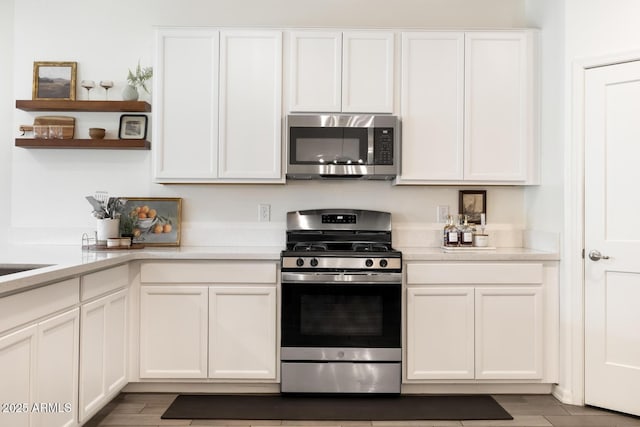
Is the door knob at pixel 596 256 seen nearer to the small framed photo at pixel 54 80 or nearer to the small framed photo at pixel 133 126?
the small framed photo at pixel 133 126

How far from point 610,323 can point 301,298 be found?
5.90ft

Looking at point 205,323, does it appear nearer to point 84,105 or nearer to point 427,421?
point 427,421

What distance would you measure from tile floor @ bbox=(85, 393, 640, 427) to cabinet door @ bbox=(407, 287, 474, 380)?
35cm

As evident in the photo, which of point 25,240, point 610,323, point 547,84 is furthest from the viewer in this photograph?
point 25,240

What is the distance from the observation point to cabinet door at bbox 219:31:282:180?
317cm

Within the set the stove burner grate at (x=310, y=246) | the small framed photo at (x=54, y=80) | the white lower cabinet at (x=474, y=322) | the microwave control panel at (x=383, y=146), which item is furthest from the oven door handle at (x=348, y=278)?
the small framed photo at (x=54, y=80)

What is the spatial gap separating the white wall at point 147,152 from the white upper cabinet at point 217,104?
35 cm

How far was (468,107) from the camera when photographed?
319 cm

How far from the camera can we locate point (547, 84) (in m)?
3.14

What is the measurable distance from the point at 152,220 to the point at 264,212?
791mm

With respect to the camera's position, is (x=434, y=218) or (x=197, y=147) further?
(x=434, y=218)

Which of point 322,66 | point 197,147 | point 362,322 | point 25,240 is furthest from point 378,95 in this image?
point 25,240

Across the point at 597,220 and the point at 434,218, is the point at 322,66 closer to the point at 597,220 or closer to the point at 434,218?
the point at 434,218

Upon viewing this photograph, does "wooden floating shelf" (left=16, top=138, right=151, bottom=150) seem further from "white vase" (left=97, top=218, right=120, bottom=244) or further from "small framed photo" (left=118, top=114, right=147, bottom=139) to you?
"white vase" (left=97, top=218, right=120, bottom=244)
